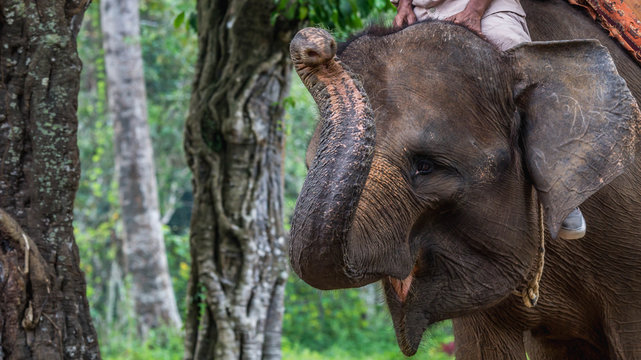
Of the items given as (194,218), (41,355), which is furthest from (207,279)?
(41,355)

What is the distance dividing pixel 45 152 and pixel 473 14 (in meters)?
1.64

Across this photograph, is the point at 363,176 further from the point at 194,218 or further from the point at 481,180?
the point at 194,218

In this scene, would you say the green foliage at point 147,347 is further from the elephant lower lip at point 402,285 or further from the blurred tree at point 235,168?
the elephant lower lip at point 402,285

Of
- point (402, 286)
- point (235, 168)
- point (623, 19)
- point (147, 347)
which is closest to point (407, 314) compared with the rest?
point (402, 286)

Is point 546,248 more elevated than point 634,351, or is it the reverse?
point 546,248

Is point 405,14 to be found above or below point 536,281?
above

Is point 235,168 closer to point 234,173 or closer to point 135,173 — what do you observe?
point 234,173

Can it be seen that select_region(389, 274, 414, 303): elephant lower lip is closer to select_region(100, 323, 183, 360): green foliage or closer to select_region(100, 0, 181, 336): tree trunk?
select_region(100, 323, 183, 360): green foliage

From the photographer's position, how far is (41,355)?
3.18 m

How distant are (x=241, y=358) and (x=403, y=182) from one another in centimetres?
298

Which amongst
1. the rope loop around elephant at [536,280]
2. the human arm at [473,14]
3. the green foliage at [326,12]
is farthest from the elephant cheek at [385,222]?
the green foliage at [326,12]

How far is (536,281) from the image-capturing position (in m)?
3.03

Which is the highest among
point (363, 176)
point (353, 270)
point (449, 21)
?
point (449, 21)

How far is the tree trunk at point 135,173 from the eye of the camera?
10.1m
